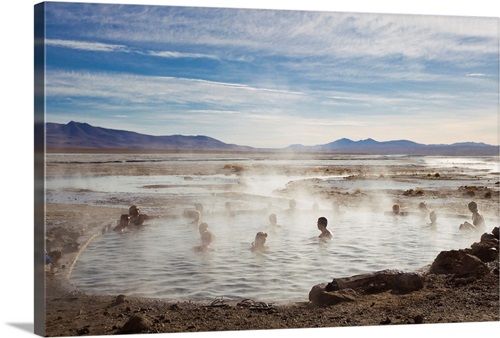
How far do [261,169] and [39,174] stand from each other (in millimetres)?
2422

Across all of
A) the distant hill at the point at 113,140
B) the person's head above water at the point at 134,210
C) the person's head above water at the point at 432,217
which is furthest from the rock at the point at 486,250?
the person's head above water at the point at 134,210

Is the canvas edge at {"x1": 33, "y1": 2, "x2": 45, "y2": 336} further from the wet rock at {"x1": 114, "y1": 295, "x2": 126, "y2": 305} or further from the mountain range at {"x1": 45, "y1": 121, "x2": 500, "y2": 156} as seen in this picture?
the wet rock at {"x1": 114, "y1": 295, "x2": 126, "y2": 305}

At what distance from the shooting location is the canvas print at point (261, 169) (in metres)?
9.49

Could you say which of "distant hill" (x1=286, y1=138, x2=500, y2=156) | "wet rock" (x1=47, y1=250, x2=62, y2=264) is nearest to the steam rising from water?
"distant hill" (x1=286, y1=138, x2=500, y2=156)

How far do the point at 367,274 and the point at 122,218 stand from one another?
2741 millimetres

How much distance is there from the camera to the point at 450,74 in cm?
1091

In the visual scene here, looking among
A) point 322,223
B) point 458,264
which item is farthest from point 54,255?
point 458,264

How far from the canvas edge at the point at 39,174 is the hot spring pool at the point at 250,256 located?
1.21ft

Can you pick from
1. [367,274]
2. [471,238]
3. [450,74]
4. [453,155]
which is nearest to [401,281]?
[367,274]

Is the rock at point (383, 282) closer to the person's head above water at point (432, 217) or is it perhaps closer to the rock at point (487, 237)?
the person's head above water at point (432, 217)

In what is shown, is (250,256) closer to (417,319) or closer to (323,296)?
(323,296)

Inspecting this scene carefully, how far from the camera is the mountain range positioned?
9469 millimetres

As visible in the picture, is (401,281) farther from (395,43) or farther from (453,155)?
(395,43)

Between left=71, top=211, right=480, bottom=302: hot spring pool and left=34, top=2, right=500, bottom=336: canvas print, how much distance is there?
0.06 feet
